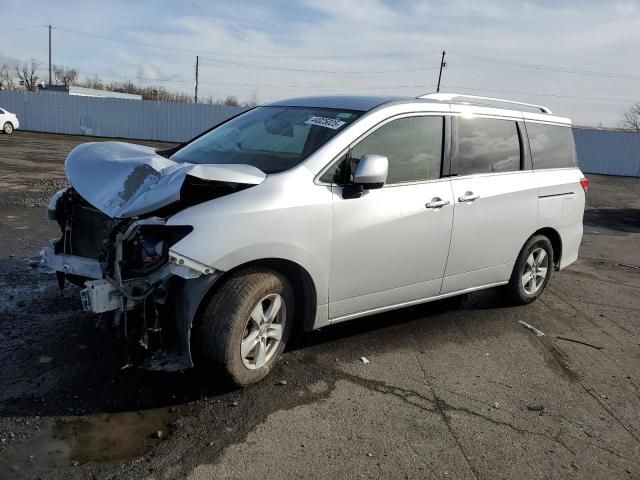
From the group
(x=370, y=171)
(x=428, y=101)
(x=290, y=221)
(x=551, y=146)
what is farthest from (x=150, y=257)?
(x=551, y=146)

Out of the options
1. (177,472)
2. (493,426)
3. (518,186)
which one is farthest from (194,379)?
(518,186)

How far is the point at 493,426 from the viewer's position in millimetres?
3463

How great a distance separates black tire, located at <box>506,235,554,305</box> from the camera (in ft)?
17.9

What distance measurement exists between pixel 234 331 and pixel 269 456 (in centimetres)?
77

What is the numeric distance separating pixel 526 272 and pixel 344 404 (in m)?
2.91

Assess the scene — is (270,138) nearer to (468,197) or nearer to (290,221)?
(290,221)

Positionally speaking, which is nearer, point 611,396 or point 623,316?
point 611,396

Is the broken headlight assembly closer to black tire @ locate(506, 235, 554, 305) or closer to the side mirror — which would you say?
the side mirror

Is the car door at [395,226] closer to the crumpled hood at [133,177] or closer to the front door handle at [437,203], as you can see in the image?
the front door handle at [437,203]

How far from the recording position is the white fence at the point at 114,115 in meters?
31.2

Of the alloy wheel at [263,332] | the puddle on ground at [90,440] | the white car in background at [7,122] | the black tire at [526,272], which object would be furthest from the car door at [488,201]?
the white car in background at [7,122]

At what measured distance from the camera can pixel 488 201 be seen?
189 inches

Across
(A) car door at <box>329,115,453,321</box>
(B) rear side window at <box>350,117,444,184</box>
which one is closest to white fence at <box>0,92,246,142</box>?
(B) rear side window at <box>350,117,444,184</box>

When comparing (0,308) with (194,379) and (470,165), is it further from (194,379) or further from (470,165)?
(470,165)
